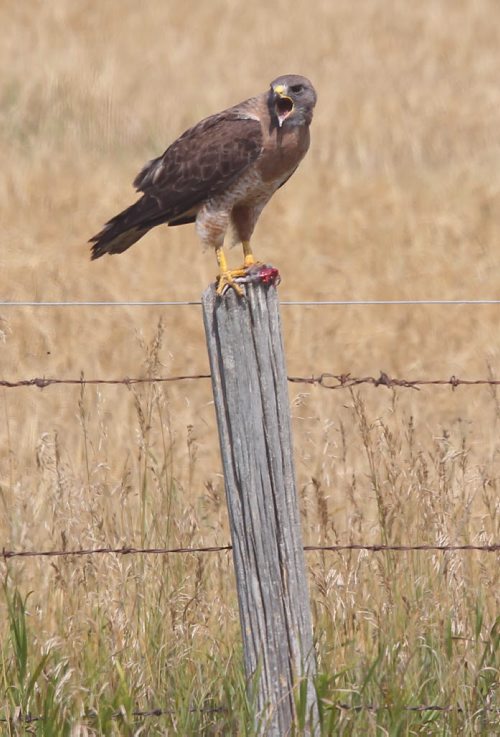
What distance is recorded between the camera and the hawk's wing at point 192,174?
183 inches

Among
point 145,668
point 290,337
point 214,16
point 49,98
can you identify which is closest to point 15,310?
point 290,337

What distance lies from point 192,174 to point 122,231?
31 centimetres

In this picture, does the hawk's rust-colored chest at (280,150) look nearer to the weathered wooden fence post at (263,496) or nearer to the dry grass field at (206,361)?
the dry grass field at (206,361)

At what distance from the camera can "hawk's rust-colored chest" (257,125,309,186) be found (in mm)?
4695

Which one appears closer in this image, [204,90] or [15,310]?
[15,310]

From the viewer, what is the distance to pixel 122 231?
4.68 metres

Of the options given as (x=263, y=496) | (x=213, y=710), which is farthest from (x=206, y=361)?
(x=263, y=496)

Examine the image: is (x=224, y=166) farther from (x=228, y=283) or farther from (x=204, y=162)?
(x=228, y=283)

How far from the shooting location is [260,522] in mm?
3354

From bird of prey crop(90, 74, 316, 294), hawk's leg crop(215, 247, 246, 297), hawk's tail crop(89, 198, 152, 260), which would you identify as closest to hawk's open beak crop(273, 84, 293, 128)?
bird of prey crop(90, 74, 316, 294)

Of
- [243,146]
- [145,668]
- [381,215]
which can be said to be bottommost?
[145,668]

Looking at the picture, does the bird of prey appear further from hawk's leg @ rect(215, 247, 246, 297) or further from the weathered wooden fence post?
the weathered wooden fence post

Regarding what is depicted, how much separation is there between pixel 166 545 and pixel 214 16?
586 inches

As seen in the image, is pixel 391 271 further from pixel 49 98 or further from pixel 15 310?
pixel 49 98
